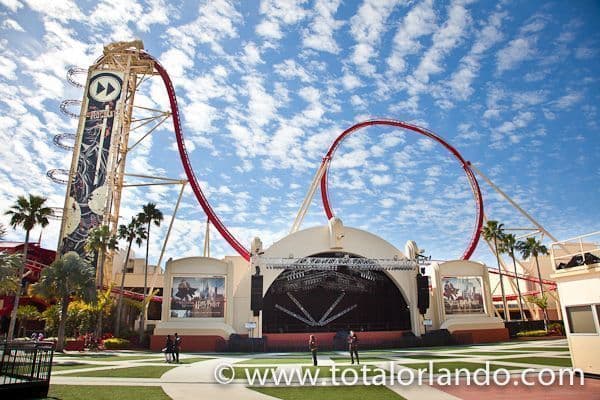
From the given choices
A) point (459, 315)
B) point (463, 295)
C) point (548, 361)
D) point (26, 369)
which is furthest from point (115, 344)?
point (463, 295)

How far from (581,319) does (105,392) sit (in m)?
15.1

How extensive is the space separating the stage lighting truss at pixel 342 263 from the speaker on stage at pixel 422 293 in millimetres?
1298

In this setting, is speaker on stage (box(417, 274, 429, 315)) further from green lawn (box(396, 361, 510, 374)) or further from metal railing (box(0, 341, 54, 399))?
metal railing (box(0, 341, 54, 399))

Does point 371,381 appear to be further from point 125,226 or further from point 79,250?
point 79,250

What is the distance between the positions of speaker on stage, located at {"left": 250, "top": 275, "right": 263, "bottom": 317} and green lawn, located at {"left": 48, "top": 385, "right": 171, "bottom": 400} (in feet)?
64.8

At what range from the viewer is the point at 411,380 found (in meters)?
12.4

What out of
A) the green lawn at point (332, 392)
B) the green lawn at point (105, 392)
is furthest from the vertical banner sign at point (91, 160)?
the green lawn at point (332, 392)

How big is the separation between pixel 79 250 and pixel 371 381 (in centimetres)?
3688

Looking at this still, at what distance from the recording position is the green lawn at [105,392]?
10.1m

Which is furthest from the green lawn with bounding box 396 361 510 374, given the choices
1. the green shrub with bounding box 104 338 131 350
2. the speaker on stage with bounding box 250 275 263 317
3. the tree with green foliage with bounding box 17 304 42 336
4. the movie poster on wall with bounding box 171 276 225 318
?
the tree with green foliage with bounding box 17 304 42 336

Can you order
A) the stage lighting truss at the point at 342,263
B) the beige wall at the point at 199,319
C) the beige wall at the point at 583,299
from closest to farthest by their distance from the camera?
1. the beige wall at the point at 583,299
2. the beige wall at the point at 199,319
3. the stage lighting truss at the point at 342,263

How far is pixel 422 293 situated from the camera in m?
35.2

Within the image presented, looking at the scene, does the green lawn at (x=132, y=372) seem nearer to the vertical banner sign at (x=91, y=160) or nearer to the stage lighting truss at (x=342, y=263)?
the stage lighting truss at (x=342, y=263)

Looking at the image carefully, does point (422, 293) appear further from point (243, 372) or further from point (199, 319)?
point (243, 372)
